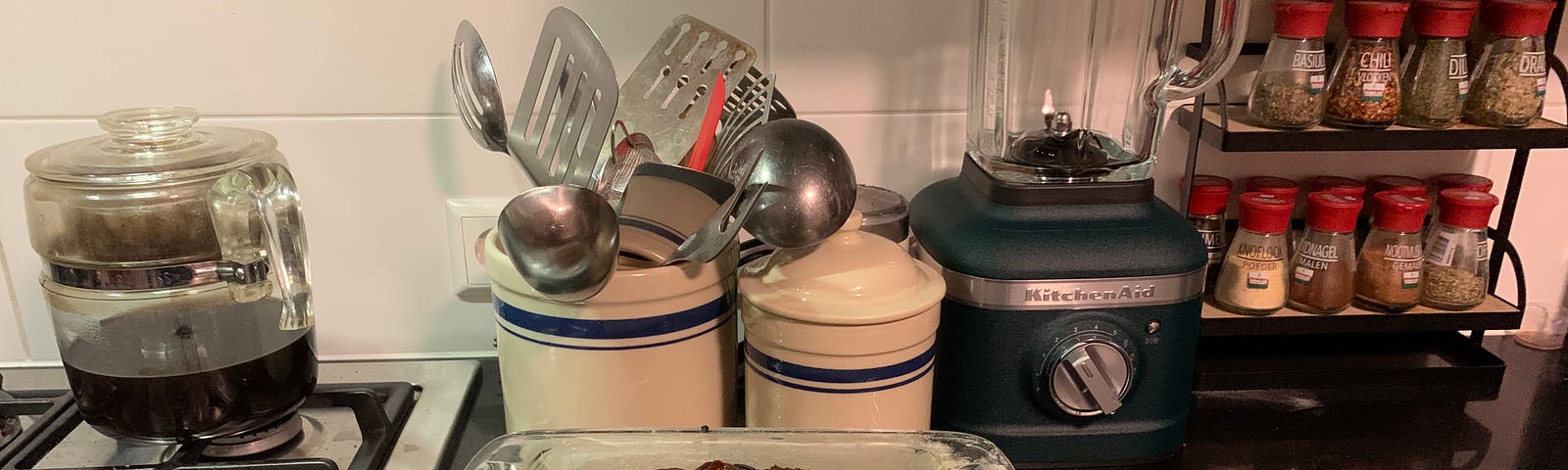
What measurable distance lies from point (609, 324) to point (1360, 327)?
0.57 metres

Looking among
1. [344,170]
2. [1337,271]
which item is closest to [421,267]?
[344,170]

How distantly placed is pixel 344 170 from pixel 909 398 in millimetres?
479

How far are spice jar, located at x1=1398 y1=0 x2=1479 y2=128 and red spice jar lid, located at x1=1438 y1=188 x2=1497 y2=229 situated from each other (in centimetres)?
6

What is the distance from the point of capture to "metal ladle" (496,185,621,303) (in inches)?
20.0

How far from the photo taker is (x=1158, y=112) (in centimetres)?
71

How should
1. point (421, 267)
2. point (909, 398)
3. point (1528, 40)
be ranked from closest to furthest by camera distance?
point (909, 398), point (1528, 40), point (421, 267)

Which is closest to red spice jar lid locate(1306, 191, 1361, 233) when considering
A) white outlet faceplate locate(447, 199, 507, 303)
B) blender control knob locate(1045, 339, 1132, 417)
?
blender control knob locate(1045, 339, 1132, 417)

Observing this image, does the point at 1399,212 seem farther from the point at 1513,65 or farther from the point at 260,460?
the point at 260,460

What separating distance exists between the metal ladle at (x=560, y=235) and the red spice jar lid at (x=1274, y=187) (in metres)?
0.51

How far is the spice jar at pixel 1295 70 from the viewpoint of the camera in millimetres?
706

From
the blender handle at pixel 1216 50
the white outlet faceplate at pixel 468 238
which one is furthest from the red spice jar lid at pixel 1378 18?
the white outlet faceplate at pixel 468 238

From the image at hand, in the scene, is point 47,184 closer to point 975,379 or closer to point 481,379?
point 481,379

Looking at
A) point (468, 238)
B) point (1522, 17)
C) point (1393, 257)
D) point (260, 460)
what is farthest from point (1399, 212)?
point (260, 460)

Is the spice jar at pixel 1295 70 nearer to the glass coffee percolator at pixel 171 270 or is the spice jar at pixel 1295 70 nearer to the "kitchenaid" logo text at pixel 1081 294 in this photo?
the "kitchenaid" logo text at pixel 1081 294
